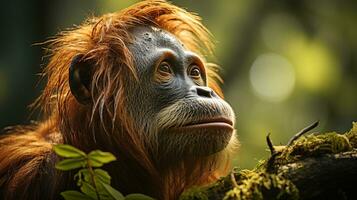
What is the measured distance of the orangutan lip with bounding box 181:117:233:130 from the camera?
170 inches

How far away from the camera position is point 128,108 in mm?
A: 4652

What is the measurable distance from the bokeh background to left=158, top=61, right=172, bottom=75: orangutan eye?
5265 millimetres

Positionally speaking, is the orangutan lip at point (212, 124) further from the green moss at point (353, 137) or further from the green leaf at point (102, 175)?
the green leaf at point (102, 175)

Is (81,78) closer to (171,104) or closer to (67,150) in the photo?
(171,104)

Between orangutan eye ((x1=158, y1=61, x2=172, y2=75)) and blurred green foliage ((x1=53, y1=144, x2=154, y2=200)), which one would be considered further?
orangutan eye ((x1=158, y1=61, x2=172, y2=75))

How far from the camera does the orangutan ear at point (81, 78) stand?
4602 mm

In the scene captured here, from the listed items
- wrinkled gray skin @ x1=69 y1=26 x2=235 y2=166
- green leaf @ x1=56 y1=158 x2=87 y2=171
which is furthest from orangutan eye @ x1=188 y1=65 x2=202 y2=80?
green leaf @ x1=56 y1=158 x2=87 y2=171

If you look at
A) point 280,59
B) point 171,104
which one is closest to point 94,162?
point 171,104

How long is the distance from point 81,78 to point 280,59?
808cm

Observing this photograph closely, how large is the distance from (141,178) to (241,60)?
697cm

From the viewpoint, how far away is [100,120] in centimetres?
450

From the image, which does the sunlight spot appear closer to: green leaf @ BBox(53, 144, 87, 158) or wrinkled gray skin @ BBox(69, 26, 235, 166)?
wrinkled gray skin @ BBox(69, 26, 235, 166)

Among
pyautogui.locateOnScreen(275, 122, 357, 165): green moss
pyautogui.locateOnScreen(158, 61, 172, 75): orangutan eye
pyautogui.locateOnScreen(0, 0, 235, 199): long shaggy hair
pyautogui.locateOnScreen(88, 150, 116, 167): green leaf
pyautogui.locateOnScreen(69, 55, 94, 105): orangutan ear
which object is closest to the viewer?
pyautogui.locateOnScreen(88, 150, 116, 167): green leaf

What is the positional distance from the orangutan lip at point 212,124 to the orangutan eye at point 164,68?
0.51m
